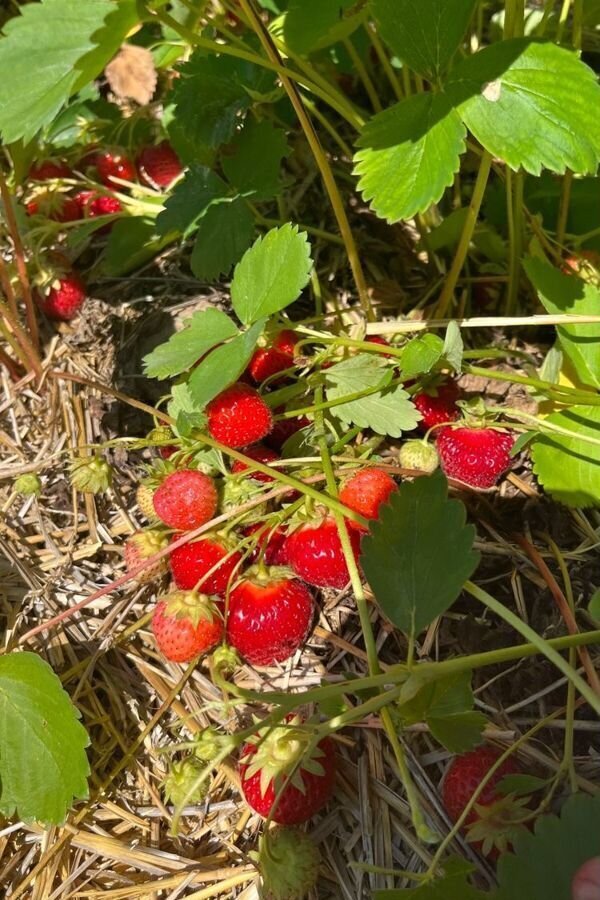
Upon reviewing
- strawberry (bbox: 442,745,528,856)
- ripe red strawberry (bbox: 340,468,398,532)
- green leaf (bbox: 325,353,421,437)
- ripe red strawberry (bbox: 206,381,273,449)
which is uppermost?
ripe red strawberry (bbox: 206,381,273,449)

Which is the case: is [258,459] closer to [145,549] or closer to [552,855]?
[145,549]

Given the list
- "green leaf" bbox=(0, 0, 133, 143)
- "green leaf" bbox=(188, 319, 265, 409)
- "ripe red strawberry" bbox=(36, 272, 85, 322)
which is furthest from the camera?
"ripe red strawberry" bbox=(36, 272, 85, 322)

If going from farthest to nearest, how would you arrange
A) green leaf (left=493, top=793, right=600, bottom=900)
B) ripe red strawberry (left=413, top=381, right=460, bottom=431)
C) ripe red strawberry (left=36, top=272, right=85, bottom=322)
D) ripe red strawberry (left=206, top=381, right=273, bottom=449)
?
Result: ripe red strawberry (left=36, top=272, right=85, bottom=322) < ripe red strawberry (left=413, top=381, right=460, bottom=431) < ripe red strawberry (left=206, top=381, right=273, bottom=449) < green leaf (left=493, top=793, right=600, bottom=900)

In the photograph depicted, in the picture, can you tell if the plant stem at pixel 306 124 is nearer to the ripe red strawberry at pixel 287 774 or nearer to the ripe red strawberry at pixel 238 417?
the ripe red strawberry at pixel 238 417

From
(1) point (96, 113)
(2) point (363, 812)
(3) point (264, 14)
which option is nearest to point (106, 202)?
(1) point (96, 113)

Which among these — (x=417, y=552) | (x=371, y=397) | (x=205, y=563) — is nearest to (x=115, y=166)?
(x=371, y=397)

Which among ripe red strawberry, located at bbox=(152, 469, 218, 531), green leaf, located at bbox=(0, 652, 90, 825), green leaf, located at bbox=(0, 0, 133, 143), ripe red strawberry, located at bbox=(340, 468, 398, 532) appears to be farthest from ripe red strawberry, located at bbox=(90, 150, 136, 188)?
green leaf, located at bbox=(0, 652, 90, 825)

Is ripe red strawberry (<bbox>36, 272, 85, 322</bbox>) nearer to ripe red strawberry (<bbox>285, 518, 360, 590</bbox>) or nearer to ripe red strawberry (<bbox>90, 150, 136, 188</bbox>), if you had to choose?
ripe red strawberry (<bbox>90, 150, 136, 188</bbox>)
